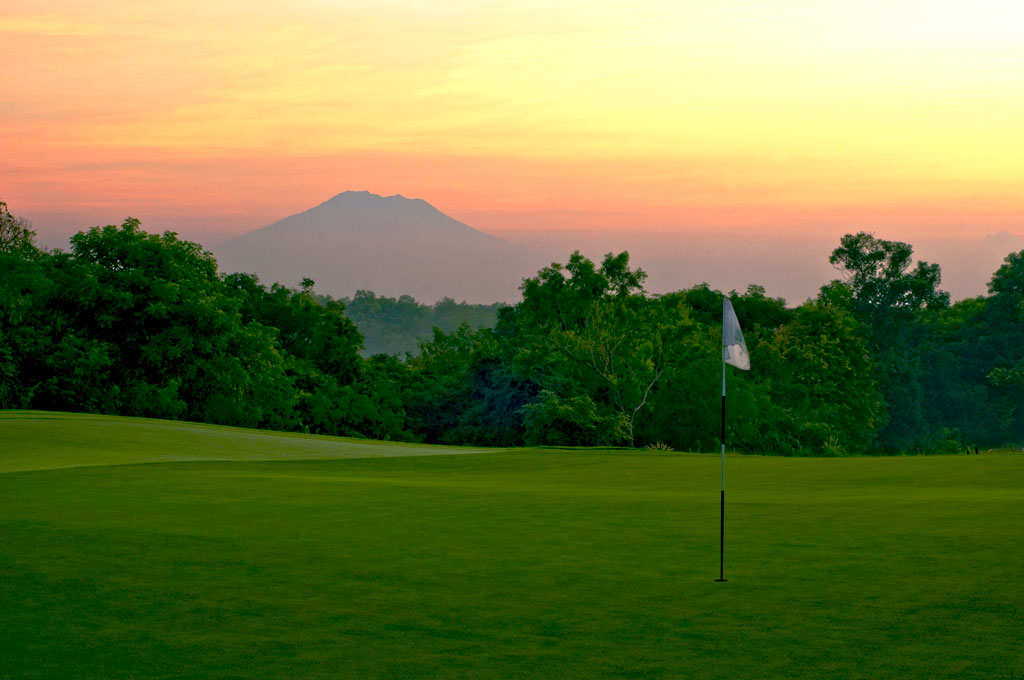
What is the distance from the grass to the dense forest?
29.2 meters

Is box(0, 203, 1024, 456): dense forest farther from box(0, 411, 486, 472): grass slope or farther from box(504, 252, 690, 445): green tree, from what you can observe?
box(0, 411, 486, 472): grass slope

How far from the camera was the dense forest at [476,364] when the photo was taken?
49031 mm

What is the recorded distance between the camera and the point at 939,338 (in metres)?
92.1

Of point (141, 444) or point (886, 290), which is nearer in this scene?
point (141, 444)

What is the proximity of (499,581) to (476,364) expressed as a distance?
50065 millimetres

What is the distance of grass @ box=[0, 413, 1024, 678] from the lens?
7.74m

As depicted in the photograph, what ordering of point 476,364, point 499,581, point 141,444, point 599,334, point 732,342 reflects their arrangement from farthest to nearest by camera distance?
point 476,364
point 599,334
point 141,444
point 732,342
point 499,581

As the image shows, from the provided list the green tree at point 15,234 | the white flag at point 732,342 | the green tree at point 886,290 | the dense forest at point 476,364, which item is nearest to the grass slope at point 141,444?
Result: the dense forest at point 476,364

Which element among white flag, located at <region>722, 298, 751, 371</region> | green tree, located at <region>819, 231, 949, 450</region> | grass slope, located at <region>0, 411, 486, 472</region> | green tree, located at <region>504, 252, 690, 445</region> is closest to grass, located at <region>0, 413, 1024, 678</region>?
white flag, located at <region>722, 298, 751, 371</region>

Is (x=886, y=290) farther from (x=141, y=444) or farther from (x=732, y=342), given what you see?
(x=732, y=342)

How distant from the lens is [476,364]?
60.6m

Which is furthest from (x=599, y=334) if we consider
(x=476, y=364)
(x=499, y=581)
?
(x=499, y=581)

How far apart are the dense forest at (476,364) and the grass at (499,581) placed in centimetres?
2924

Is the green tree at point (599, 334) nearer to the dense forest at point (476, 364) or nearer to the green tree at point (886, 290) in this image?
the dense forest at point (476, 364)
